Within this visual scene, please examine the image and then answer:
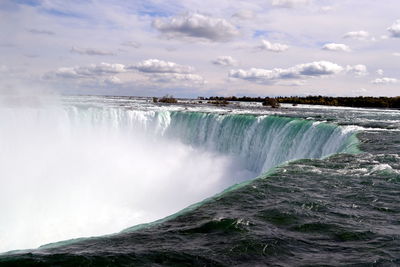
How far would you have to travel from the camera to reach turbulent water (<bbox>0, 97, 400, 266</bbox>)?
5656 mm

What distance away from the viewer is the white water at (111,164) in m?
17.6

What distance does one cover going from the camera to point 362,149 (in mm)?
14336

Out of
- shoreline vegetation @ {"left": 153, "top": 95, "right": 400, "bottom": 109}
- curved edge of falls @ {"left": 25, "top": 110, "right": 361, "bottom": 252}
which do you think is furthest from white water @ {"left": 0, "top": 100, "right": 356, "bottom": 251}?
shoreline vegetation @ {"left": 153, "top": 95, "right": 400, "bottom": 109}

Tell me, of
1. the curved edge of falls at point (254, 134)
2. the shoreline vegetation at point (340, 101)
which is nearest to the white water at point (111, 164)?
the curved edge of falls at point (254, 134)

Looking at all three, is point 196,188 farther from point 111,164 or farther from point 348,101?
point 348,101

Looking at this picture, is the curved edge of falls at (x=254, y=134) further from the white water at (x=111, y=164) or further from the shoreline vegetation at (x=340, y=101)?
the shoreline vegetation at (x=340, y=101)

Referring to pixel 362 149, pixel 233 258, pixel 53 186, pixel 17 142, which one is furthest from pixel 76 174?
pixel 233 258

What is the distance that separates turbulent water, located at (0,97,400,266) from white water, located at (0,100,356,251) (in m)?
0.09

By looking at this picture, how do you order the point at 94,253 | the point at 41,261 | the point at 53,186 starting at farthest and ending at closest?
the point at 53,186, the point at 94,253, the point at 41,261

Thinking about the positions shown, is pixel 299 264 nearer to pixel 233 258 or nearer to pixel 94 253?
pixel 233 258

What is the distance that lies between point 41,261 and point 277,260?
3.24 meters

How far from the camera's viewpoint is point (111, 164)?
2631 centimetres

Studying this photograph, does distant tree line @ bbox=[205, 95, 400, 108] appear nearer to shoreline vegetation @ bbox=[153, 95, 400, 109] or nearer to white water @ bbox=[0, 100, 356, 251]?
shoreline vegetation @ bbox=[153, 95, 400, 109]

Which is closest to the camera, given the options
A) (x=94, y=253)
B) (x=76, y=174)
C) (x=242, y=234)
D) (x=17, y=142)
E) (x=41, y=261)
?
(x=41, y=261)
